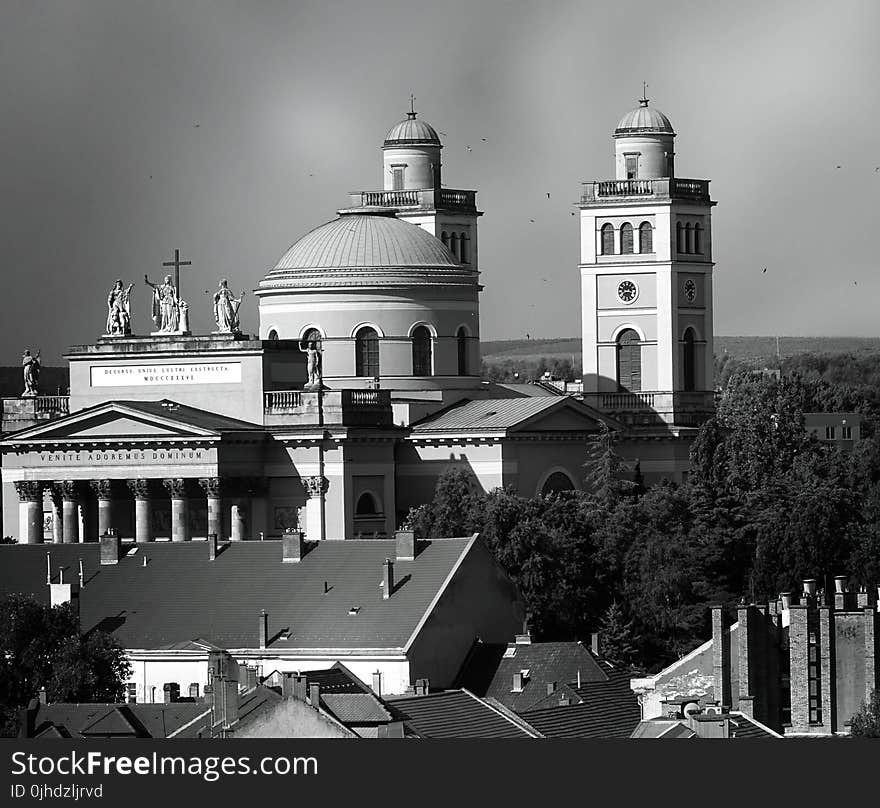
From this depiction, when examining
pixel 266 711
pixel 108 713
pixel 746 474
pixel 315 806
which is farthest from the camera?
pixel 746 474

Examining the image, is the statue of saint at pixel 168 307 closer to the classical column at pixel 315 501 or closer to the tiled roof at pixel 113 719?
the classical column at pixel 315 501

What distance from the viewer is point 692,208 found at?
154 m

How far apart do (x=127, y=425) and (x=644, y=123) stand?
2885cm

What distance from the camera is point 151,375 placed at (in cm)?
14088

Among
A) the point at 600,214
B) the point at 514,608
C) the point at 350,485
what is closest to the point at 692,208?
the point at 600,214

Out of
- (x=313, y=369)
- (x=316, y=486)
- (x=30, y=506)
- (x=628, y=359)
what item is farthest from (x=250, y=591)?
(x=628, y=359)

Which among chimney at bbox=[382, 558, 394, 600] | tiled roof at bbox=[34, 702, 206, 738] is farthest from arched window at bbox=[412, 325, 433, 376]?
tiled roof at bbox=[34, 702, 206, 738]

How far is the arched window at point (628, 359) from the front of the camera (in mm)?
152000

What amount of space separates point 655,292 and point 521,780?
88.3m

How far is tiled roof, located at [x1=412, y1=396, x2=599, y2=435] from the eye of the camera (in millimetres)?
139125

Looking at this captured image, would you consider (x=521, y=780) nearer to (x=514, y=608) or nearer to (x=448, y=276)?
(x=514, y=608)

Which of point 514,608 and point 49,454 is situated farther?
point 49,454

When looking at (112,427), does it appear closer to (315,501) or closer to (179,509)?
(179,509)

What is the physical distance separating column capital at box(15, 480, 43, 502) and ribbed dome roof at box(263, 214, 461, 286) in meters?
14.3
